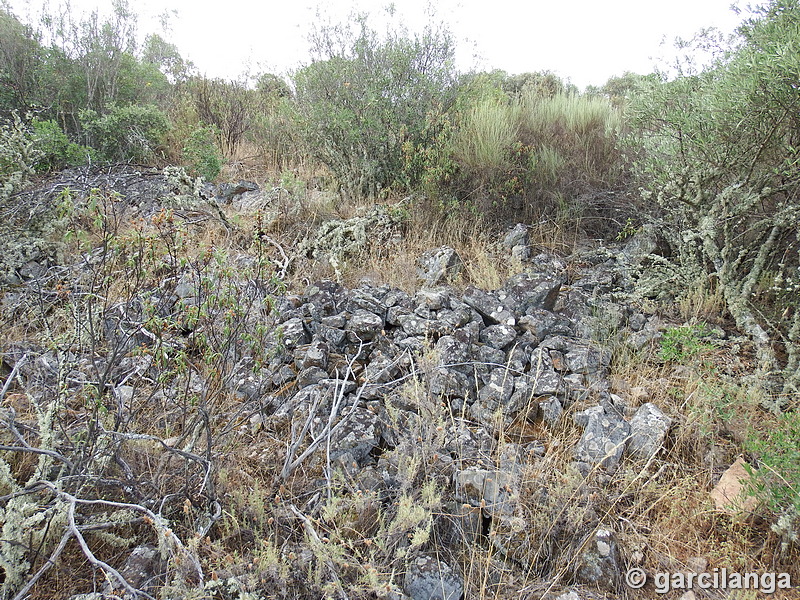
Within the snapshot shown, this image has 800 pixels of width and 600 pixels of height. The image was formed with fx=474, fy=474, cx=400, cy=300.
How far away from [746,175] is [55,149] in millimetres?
7001

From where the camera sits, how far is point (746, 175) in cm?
354

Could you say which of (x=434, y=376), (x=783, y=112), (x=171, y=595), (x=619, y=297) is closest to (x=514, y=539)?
(x=434, y=376)

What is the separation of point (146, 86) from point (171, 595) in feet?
26.8

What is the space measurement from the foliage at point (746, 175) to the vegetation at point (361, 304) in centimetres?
2

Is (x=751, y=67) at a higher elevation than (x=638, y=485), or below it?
higher

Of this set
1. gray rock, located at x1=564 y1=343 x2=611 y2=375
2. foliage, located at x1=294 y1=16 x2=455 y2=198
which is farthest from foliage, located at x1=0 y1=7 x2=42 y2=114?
gray rock, located at x1=564 y1=343 x2=611 y2=375

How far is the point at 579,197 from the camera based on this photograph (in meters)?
4.88

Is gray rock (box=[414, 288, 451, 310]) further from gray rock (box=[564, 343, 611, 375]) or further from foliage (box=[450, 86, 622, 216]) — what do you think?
foliage (box=[450, 86, 622, 216])

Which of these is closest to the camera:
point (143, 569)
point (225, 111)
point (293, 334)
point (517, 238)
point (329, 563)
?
point (329, 563)

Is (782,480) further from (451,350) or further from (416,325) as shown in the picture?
(416,325)

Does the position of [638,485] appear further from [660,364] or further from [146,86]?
[146,86]

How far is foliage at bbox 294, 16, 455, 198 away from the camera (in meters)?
5.44

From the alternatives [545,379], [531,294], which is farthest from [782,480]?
[531,294]

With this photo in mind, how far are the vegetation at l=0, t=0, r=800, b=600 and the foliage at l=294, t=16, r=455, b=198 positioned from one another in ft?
0.11
